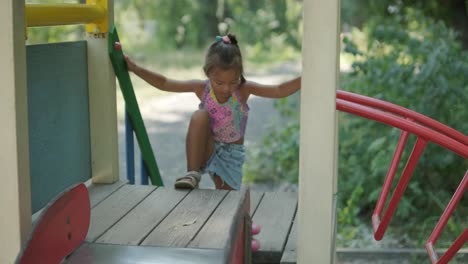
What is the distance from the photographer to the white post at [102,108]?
3.87m

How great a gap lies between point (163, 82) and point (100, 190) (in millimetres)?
610

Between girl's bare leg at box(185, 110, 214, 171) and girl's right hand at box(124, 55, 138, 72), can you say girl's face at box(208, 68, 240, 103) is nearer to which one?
girl's bare leg at box(185, 110, 214, 171)

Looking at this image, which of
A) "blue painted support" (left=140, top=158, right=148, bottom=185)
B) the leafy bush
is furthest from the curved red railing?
the leafy bush

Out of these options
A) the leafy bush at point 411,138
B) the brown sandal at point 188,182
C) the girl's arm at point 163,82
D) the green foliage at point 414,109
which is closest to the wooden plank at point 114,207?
the brown sandal at point 188,182

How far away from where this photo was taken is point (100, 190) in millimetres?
3854

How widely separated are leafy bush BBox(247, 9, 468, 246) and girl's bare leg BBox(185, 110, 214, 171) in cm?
176

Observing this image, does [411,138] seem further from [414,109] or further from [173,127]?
[173,127]

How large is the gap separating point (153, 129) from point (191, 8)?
8.49 m

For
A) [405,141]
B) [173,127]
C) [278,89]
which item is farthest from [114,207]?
[173,127]

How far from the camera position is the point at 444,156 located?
5453mm

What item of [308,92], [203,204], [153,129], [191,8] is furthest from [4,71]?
[191,8]

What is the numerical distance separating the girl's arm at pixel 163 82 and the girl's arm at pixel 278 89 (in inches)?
10.9

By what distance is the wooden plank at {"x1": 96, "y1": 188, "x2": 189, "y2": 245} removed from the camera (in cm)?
304

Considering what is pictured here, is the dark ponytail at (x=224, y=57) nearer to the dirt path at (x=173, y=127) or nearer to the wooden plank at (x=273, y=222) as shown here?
the wooden plank at (x=273, y=222)
